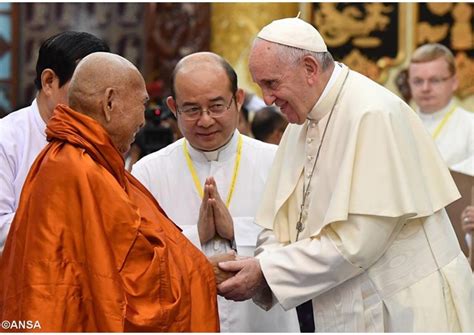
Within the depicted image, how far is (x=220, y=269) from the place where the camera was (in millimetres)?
4137

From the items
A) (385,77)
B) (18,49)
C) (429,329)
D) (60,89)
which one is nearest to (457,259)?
(429,329)

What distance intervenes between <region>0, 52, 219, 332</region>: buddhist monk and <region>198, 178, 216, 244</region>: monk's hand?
2.03 feet

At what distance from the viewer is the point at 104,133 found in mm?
3754

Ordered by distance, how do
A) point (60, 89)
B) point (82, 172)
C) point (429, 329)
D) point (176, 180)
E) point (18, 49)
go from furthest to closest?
point (18, 49), point (176, 180), point (60, 89), point (429, 329), point (82, 172)

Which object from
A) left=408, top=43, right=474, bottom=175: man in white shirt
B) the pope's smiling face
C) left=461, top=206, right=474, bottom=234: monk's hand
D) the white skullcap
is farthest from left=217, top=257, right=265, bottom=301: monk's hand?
left=408, top=43, right=474, bottom=175: man in white shirt

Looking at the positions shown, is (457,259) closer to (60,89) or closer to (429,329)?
(429,329)

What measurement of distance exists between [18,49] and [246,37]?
2.11 m

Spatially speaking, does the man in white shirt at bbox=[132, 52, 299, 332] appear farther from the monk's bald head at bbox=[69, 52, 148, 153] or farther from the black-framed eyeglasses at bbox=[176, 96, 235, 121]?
the monk's bald head at bbox=[69, 52, 148, 153]

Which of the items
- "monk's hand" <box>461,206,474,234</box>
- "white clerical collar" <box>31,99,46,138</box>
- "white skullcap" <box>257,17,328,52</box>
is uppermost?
"white skullcap" <box>257,17,328,52</box>

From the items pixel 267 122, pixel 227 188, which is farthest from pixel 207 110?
pixel 267 122

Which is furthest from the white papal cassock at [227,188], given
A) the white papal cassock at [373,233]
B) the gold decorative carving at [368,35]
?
the gold decorative carving at [368,35]

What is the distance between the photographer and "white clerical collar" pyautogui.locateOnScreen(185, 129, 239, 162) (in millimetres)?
4844

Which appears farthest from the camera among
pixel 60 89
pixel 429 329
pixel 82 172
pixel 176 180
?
pixel 176 180

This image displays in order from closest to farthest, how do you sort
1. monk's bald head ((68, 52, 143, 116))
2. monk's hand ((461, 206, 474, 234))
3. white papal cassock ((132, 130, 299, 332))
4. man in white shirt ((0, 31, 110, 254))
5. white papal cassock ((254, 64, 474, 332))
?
1. monk's bald head ((68, 52, 143, 116))
2. white papal cassock ((254, 64, 474, 332))
3. man in white shirt ((0, 31, 110, 254))
4. white papal cassock ((132, 130, 299, 332))
5. monk's hand ((461, 206, 474, 234))
